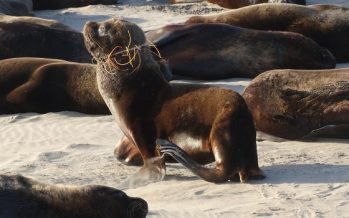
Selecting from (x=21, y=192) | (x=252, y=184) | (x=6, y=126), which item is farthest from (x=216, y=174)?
(x=6, y=126)

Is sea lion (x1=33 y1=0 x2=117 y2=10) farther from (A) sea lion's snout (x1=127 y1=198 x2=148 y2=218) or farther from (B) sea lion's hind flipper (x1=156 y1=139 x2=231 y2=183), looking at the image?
(A) sea lion's snout (x1=127 y1=198 x2=148 y2=218)

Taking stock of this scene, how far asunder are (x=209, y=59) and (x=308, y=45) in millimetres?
1201

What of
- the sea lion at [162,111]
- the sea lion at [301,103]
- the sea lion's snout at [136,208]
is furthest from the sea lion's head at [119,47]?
the sea lion's snout at [136,208]

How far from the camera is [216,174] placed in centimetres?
A: 658

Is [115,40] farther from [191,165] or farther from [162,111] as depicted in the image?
[191,165]

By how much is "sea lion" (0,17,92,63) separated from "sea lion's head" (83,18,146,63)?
4695 millimetres

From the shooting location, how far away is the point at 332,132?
316 inches

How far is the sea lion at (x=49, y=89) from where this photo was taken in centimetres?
1030

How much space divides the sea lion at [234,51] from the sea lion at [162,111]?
3563 mm

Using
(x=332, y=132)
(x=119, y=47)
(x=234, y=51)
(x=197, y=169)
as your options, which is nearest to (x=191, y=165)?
(x=197, y=169)

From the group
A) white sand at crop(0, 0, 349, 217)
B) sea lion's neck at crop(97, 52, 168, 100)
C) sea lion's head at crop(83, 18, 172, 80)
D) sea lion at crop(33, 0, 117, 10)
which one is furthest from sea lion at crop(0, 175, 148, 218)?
sea lion at crop(33, 0, 117, 10)

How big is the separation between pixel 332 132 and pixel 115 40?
1.88 m

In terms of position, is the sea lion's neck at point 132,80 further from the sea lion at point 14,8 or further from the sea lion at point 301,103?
the sea lion at point 14,8

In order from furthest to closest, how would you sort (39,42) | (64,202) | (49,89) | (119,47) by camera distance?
(39,42) < (49,89) < (119,47) < (64,202)
